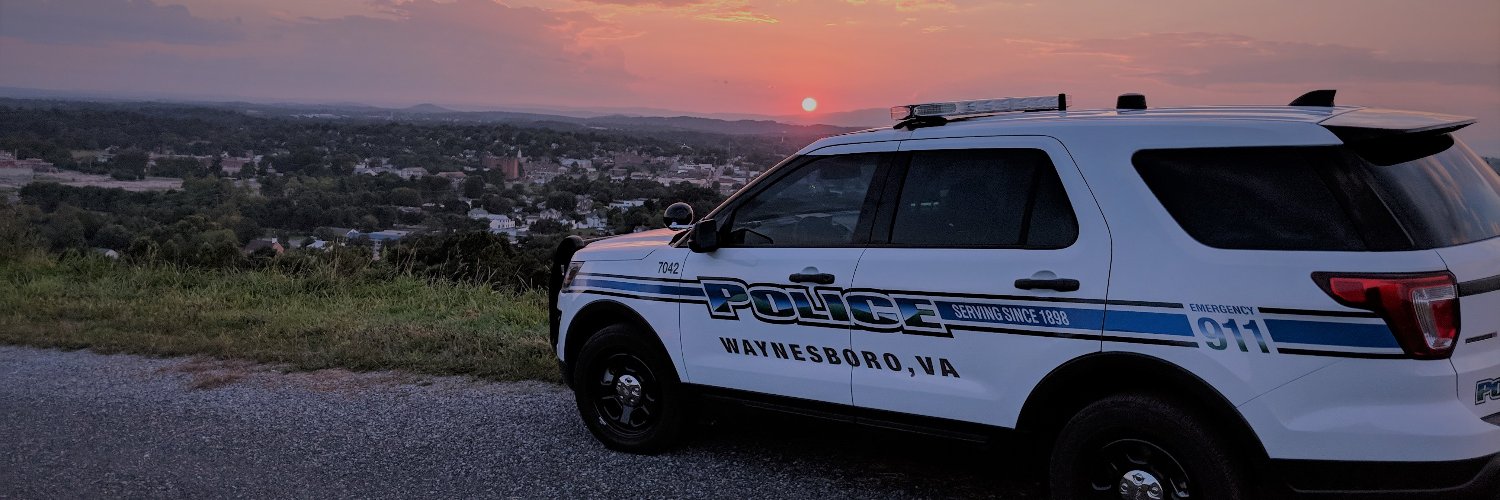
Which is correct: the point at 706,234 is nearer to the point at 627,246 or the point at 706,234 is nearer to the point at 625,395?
the point at 627,246

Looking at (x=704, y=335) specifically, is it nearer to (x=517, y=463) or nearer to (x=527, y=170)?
(x=517, y=463)

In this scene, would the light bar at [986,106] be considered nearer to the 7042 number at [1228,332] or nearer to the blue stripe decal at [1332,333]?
the 7042 number at [1228,332]

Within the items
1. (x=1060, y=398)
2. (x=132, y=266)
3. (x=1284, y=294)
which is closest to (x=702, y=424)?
(x=1060, y=398)

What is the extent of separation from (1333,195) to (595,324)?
3645 mm

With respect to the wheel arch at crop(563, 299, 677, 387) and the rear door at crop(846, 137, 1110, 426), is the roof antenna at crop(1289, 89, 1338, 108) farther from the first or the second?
the wheel arch at crop(563, 299, 677, 387)

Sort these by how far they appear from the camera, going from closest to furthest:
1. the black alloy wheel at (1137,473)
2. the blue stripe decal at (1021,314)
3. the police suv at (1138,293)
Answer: the police suv at (1138,293) → the black alloy wheel at (1137,473) → the blue stripe decal at (1021,314)

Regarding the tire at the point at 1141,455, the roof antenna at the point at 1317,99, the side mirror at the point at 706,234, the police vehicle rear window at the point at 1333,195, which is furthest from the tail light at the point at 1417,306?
the side mirror at the point at 706,234

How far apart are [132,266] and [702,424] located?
1000 cm

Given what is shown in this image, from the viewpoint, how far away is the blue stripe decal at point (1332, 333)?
3578mm

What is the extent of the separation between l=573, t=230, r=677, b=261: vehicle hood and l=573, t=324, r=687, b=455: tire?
365 mm

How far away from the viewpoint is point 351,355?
28.0ft

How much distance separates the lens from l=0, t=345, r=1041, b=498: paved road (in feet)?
17.7

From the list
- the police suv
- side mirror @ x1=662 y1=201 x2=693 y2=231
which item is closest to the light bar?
the police suv

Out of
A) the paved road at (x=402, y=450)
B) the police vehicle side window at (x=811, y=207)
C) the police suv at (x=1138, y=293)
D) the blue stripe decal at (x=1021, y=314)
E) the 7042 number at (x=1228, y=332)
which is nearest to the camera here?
the police suv at (x=1138, y=293)
